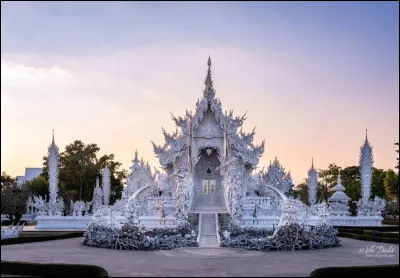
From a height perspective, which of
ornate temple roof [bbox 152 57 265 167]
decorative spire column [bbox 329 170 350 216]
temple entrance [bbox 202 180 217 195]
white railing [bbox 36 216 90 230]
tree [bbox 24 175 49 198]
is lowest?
white railing [bbox 36 216 90 230]

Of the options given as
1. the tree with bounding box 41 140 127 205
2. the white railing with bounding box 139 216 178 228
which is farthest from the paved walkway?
the tree with bounding box 41 140 127 205

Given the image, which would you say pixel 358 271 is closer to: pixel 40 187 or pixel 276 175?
pixel 276 175

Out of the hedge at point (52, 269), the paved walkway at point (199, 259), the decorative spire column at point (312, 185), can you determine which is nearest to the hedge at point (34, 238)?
the paved walkway at point (199, 259)

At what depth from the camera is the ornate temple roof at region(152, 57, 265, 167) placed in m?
36.6

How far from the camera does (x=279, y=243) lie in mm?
22797

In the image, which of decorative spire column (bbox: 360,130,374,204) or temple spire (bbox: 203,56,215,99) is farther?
decorative spire column (bbox: 360,130,374,204)

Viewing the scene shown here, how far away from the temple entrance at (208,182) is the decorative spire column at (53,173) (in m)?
9.77

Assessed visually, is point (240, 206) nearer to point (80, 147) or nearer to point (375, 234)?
point (375, 234)

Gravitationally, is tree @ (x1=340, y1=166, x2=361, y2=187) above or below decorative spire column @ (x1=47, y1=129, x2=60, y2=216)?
above

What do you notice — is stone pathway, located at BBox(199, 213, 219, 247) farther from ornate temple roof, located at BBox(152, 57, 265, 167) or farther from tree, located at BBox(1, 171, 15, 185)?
tree, located at BBox(1, 171, 15, 185)

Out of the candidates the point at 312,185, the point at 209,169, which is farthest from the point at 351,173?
the point at 209,169

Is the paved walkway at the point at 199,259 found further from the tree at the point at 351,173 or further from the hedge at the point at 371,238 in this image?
the tree at the point at 351,173

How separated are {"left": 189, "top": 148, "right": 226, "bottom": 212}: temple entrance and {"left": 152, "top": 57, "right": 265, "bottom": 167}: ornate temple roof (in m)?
1.82

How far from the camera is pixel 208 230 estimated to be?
26.8 meters
